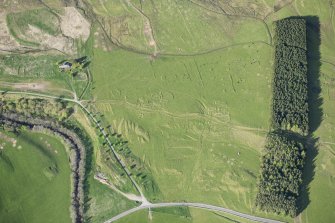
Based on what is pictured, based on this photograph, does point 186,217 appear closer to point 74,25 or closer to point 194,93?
point 194,93

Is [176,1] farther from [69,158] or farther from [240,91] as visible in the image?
[69,158]

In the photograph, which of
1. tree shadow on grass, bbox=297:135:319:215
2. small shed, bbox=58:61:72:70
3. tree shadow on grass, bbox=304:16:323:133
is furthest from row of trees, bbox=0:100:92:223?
tree shadow on grass, bbox=304:16:323:133

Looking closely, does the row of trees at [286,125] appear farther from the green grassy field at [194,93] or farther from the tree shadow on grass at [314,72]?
the tree shadow on grass at [314,72]

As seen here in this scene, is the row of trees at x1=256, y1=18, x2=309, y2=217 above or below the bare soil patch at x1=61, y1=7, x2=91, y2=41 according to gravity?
below

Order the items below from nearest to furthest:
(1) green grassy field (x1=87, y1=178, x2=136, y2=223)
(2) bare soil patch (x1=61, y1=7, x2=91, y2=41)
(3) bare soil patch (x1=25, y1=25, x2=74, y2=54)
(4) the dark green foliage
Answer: (4) the dark green foliage → (1) green grassy field (x1=87, y1=178, x2=136, y2=223) → (3) bare soil patch (x1=25, y1=25, x2=74, y2=54) → (2) bare soil patch (x1=61, y1=7, x2=91, y2=41)

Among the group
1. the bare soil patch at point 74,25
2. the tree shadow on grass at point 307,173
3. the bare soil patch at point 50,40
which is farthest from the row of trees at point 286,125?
the bare soil patch at point 50,40

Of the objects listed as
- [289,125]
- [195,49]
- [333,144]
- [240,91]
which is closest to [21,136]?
[195,49]

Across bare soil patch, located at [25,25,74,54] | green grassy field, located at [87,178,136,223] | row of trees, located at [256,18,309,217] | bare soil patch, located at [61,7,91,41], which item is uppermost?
bare soil patch, located at [61,7,91,41]

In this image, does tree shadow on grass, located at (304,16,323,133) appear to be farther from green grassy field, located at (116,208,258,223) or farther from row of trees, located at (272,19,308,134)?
green grassy field, located at (116,208,258,223)
